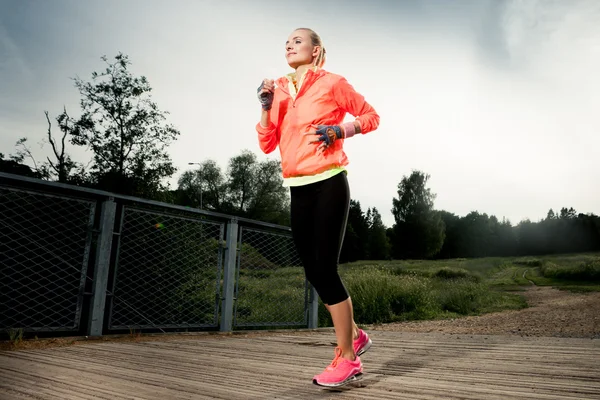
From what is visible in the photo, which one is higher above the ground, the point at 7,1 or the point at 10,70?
the point at 7,1

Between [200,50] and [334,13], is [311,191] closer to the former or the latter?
[334,13]

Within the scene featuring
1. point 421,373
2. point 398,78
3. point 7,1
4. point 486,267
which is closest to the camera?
point 421,373

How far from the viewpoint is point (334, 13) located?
19.8 feet

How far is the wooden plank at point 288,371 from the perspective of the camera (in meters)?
1.75

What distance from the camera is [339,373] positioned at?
1932mm

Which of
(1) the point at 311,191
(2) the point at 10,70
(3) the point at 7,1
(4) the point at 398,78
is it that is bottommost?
(1) the point at 311,191

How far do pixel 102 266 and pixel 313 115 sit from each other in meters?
2.51

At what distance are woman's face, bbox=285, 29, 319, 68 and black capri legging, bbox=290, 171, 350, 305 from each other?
0.59 meters

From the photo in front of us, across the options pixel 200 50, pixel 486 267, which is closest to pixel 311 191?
pixel 200 50

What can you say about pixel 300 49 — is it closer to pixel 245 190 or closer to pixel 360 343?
pixel 360 343

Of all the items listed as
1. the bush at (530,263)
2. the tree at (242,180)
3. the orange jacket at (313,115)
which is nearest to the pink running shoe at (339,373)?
the orange jacket at (313,115)

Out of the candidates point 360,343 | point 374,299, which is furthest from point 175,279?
point 374,299

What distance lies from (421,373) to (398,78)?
529cm

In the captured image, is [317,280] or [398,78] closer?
[317,280]
